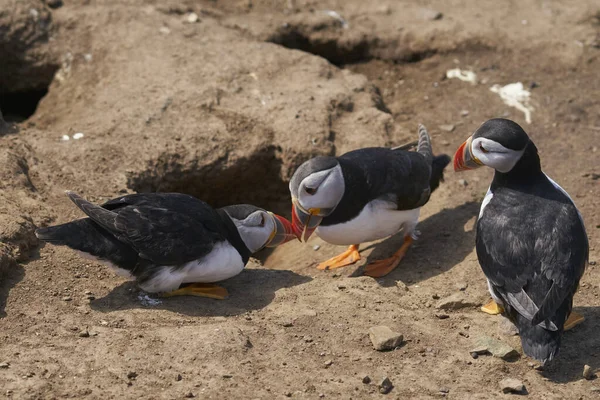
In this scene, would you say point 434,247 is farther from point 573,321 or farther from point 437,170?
point 573,321

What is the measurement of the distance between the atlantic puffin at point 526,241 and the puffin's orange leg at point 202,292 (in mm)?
1821

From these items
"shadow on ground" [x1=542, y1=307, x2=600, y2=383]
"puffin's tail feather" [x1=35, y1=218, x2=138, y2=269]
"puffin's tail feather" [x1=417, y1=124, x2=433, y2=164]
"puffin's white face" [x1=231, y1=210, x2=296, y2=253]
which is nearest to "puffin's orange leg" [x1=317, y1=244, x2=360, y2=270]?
"puffin's white face" [x1=231, y1=210, x2=296, y2=253]

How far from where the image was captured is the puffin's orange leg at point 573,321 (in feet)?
17.6

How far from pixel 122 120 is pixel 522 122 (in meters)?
3.87

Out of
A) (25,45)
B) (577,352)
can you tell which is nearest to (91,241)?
(577,352)

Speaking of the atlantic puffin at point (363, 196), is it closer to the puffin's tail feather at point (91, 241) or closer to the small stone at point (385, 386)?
the puffin's tail feather at point (91, 241)

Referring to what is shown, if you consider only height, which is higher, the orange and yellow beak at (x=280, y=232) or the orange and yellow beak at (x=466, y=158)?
the orange and yellow beak at (x=466, y=158)

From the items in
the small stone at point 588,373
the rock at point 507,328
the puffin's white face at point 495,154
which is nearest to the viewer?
the small stone at point 588,373

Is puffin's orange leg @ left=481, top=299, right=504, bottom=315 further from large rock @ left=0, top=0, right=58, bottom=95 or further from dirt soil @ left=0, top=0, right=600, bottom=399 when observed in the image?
large rock @ left=0, top=0, right=58, bottom=95

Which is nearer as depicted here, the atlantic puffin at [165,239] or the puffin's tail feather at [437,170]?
the atlantic puffin at [165,239]

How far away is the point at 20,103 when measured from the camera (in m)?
9.03

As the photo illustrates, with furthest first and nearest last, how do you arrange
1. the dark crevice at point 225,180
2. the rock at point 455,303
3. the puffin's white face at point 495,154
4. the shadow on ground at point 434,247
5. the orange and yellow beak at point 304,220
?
1. the dark crevice at point 225,180
2. the shadow on ground at point 434,247
3. the orange and yellow beak at point 304,220
4. the rock at point 455,303
5. the puffin's white face at point 495,154

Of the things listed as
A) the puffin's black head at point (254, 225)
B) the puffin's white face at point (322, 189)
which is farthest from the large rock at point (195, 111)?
the puffin's white face at point (322, 189)

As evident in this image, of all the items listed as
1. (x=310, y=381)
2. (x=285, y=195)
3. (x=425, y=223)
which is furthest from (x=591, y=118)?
(x=310, y=381)
